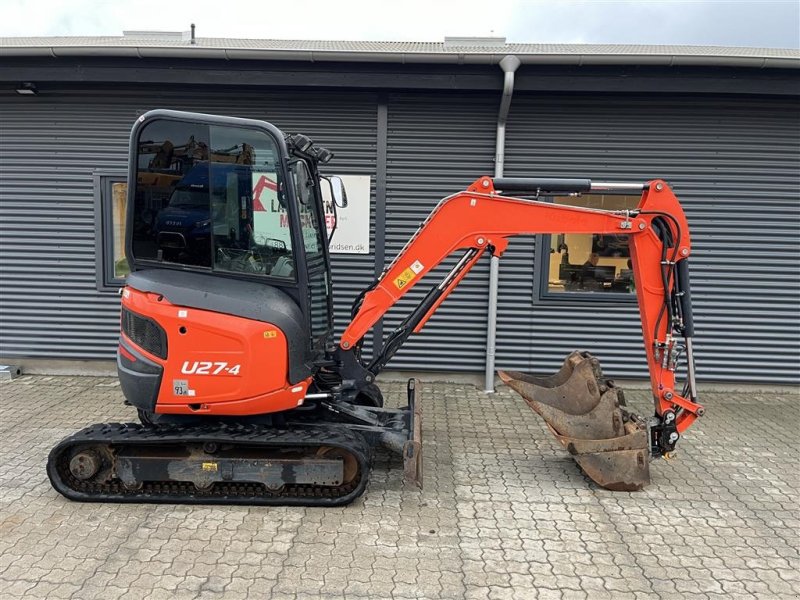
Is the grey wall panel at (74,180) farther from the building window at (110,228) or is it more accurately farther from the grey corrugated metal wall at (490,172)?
the building window at (110,228)

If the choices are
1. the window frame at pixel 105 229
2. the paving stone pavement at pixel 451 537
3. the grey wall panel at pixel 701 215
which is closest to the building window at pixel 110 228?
the window frame at pixel 105 229

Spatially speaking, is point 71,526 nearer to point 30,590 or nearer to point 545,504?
point 30,590

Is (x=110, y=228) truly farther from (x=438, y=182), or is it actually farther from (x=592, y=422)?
(x=592, y=422)

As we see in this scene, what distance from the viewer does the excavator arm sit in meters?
3.99

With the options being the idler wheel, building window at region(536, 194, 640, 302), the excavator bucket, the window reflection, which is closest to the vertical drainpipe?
building window at region(536, 194, 640, 302)

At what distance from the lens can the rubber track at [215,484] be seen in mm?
3701

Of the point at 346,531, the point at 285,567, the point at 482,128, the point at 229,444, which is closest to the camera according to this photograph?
the point at 285,567

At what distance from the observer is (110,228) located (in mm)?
6926

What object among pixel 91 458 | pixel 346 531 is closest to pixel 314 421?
pixel 346 531

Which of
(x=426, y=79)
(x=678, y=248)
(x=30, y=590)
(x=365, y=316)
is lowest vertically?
(x=30, y=590)

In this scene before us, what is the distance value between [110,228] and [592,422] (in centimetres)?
606

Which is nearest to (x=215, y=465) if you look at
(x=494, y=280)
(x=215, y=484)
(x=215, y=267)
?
(x=215, y=484)

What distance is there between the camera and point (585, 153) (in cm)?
669

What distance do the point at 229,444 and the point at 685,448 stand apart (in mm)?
4042
